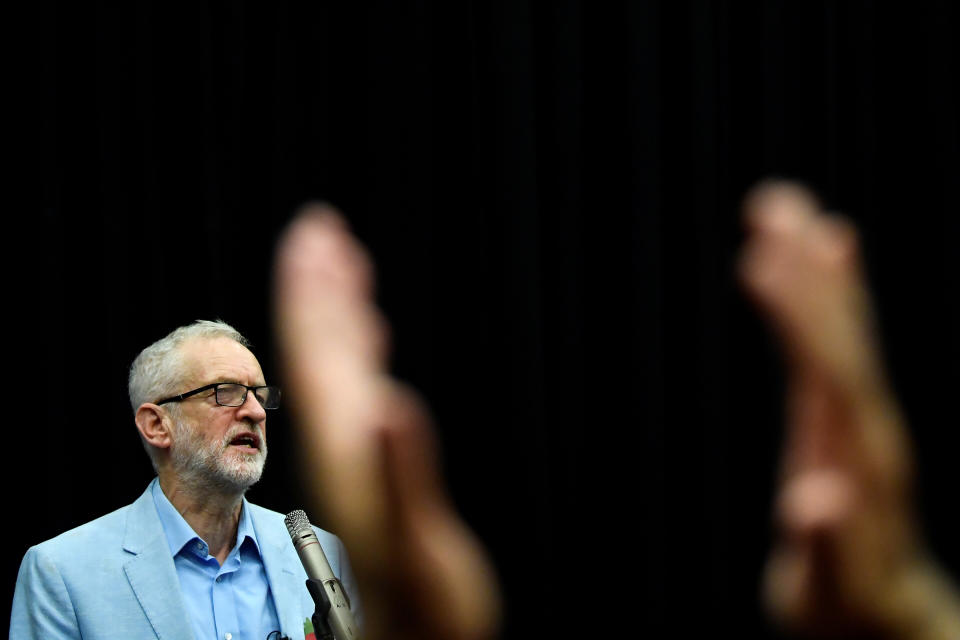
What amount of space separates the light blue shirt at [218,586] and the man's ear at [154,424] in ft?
0.34

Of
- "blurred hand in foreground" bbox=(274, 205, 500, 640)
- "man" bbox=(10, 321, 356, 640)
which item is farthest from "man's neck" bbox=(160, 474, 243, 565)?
"blurred hand in foreground" bbox=(274, 205, 500, 640)

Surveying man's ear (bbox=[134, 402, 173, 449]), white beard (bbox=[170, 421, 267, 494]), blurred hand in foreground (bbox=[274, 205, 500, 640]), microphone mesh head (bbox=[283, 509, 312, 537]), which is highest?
blurred hand in foreground (bbox=[274, 205, 500, 640])

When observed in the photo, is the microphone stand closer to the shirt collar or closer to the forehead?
the shirt collar

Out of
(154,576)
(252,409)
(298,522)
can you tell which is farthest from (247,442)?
(298,522)

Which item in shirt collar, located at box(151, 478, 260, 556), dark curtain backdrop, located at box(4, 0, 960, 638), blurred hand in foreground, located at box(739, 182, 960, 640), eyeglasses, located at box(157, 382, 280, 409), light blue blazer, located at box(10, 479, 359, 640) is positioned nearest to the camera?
blurred hand in foreground, located at box(739, 182, 960, 640)

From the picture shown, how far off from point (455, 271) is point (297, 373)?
586mm

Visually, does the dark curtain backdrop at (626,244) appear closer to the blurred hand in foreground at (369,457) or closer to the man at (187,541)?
the blurred hand in foreground at (369,457)

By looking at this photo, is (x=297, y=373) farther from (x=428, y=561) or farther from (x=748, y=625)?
(x=748, y=625)

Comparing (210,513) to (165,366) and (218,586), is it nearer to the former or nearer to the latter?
(218,586)

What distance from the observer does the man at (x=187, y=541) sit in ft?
5.30

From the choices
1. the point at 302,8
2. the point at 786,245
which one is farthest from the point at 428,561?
the point at 302,8

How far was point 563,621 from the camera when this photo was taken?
1.19 metres

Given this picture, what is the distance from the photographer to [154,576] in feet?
5.39

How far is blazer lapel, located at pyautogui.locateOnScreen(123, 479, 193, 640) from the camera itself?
1.61 meters
